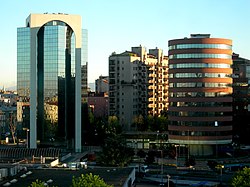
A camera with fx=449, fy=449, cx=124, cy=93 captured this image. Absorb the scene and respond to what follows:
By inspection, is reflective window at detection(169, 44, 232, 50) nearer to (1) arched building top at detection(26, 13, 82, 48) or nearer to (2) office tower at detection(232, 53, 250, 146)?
(1) arched building top at detection(26, 13, 82, 48)

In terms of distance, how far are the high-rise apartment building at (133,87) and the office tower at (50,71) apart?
34172mm

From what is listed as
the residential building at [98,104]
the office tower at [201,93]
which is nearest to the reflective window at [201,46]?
the office tower at [201,93]

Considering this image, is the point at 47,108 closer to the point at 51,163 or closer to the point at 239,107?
the point at 51,163

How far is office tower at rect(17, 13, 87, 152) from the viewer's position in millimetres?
85625

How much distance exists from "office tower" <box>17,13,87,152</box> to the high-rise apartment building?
34.2m

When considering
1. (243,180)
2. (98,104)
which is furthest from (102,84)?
(243,180)

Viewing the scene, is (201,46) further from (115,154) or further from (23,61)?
(23,61)

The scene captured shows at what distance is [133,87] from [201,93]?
4010 cm

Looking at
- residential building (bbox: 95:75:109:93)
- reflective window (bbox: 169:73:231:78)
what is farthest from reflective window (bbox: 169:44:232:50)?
residential building (bbox: 95:75:109:93)

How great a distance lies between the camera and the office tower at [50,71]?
85625 mm

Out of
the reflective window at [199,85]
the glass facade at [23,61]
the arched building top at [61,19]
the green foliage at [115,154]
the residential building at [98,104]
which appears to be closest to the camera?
the green foliage at [115,154]

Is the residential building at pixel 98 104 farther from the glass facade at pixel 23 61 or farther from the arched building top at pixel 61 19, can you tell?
the arched building top at pixel 61 19

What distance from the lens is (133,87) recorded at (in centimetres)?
12188

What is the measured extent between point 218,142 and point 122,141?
79.9 ft
